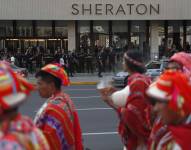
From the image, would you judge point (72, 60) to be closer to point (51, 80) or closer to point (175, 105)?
point (51, 80)

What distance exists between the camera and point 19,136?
288cm

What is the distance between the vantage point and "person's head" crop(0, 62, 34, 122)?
284 cm

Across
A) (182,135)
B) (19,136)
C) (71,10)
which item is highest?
(71,10)

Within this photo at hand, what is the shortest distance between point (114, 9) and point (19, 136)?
110 feet

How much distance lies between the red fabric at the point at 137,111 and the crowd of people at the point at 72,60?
26.5m

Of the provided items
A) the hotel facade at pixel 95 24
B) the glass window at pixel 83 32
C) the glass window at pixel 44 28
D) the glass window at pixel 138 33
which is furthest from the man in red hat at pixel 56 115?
the glass window at pixel 138 33

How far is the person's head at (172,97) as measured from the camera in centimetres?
324

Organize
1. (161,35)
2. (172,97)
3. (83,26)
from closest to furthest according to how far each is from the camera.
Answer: (172,97)
(83,26)
(161,35)

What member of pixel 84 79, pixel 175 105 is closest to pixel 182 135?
pixel 175 105

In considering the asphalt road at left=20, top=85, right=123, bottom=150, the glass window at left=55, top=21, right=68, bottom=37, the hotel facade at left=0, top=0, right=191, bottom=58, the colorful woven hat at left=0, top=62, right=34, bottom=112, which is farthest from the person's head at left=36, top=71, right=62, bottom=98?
the glass window at left=55, top=21, right=68, bottom=37

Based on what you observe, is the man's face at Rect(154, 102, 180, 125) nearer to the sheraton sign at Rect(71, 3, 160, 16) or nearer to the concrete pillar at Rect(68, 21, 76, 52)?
the sheraton sign at Rect(71, 3, 160, 16)

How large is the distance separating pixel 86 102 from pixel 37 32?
20.4 metres

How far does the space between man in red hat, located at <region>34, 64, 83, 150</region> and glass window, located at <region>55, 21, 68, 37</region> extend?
32723 millimetres

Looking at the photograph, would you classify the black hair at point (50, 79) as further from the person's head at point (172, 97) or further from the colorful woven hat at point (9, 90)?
the colorful woven hat at point (9, 90)
